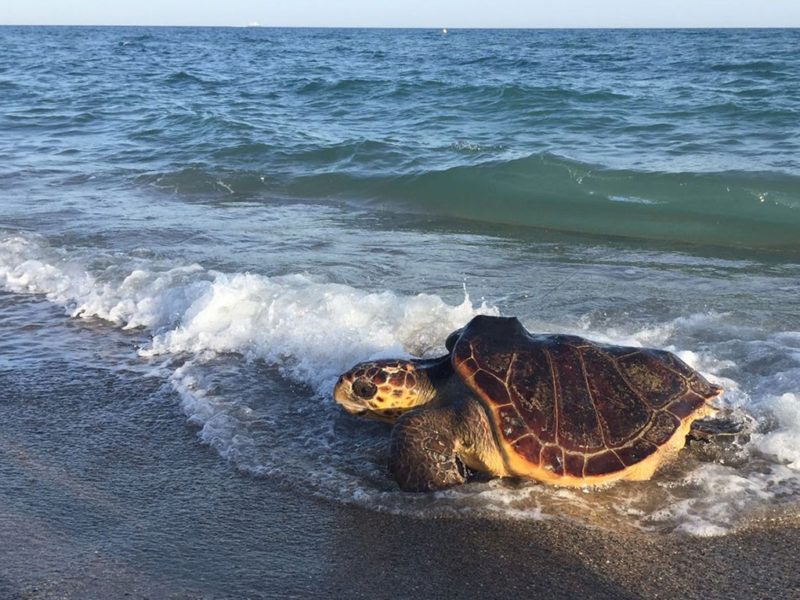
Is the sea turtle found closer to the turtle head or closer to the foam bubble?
the turtle head

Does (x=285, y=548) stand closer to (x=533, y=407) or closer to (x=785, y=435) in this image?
(x=533, y=407)

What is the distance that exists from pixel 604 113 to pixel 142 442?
12846 mm

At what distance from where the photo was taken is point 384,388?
3547mm

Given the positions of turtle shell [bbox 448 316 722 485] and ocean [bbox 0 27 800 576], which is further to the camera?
ocean [bbox 0 27 800 576]

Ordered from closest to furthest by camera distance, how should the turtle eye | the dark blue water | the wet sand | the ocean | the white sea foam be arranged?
the wet sand < the white sea foam < the ocean < the turtle eye < the dark blue water

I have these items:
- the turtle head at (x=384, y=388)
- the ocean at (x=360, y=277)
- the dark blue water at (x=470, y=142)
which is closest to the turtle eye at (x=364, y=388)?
the turtle head at (x=384, y=388)

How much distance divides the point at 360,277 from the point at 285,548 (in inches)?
132

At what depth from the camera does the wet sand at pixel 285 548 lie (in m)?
2.54

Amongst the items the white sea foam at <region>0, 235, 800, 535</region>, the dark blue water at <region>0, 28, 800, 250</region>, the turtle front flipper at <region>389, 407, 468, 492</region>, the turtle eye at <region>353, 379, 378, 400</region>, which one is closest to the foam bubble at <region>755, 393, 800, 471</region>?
the white sea foam at <region>0, 235, 800, 535</region>

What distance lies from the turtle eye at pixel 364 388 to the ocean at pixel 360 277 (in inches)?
7.6

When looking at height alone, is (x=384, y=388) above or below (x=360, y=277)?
above

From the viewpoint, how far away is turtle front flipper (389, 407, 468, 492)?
308 centimetres

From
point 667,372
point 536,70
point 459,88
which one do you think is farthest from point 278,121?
point 667,372

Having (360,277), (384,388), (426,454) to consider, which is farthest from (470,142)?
(426,454)
